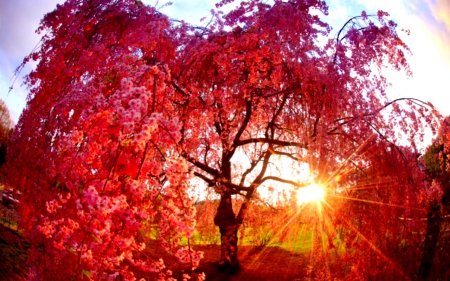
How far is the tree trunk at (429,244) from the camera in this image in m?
6.15

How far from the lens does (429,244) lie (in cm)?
625

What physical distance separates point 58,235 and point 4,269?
2.86m

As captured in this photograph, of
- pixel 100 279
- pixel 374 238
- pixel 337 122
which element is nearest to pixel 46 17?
pixel 100 279

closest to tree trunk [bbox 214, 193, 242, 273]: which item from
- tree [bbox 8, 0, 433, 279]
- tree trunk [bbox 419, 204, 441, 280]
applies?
tree [bbox 8, 0, 433, 279]

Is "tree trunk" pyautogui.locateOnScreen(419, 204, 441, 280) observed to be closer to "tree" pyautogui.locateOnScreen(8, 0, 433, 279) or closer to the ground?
"tree" pyautogui.locateOnScreen(8, 0, 433, 279)

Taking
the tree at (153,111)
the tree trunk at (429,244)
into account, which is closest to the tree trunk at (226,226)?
the tree at (153,111)

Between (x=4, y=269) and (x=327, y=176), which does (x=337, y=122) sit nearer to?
(x=327, y=176)

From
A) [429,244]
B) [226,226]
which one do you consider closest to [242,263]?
[226,226]

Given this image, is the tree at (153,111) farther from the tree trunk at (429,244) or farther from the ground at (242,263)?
the tree trunk at (429,244)

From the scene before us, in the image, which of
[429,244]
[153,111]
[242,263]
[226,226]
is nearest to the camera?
[153,111]

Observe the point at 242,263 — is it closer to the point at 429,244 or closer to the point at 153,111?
the point at 429,244

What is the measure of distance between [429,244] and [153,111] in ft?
19.9

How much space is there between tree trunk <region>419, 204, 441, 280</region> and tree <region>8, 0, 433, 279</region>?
1.64 meters

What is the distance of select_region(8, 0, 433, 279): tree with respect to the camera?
270 cm
